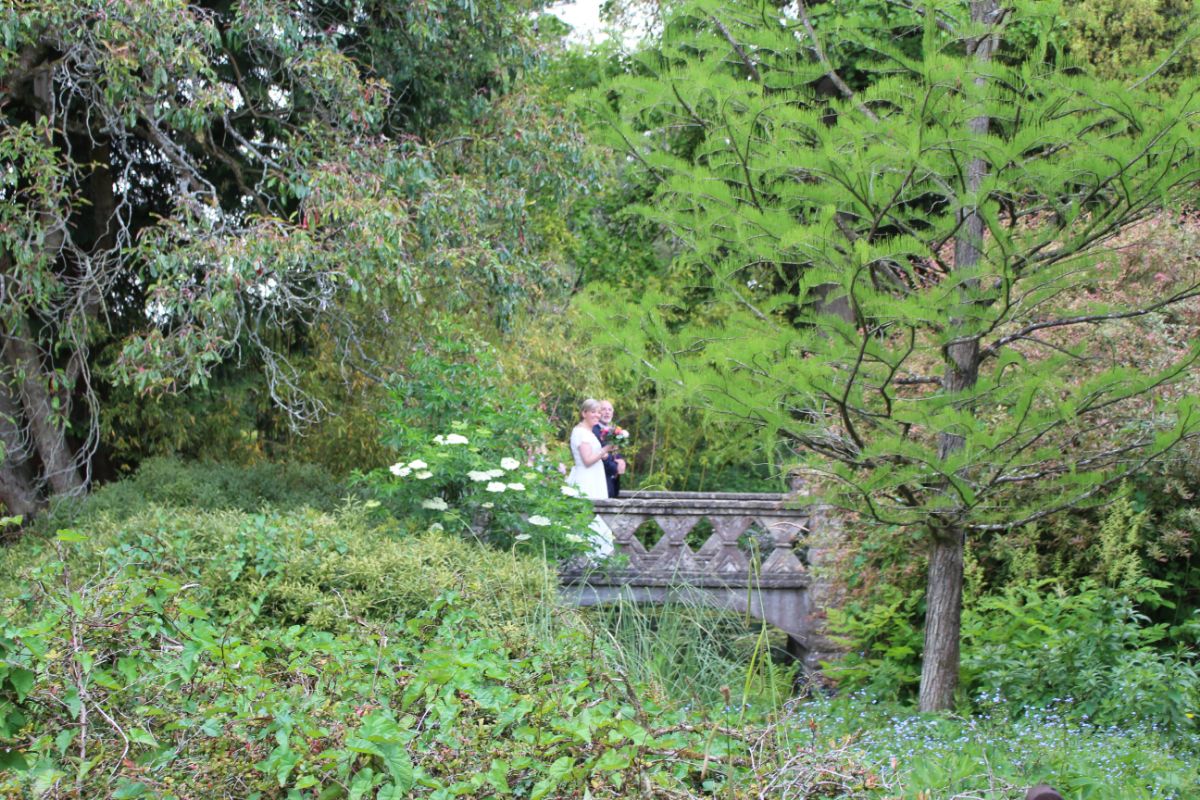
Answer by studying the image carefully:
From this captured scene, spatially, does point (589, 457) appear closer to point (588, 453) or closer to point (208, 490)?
point (588, 453)

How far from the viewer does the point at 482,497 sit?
24.9ft

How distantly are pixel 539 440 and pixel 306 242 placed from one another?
2.25 m

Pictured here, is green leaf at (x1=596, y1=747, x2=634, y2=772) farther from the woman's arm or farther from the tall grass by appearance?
the woman's arm

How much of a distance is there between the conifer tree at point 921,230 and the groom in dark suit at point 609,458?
390 centimetres

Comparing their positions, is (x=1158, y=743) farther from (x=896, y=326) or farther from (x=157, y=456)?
(x=157, y=456)

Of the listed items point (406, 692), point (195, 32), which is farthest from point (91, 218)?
point (406, 692)

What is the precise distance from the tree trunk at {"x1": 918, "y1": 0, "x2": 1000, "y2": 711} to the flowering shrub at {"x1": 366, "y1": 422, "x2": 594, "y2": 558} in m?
2.57

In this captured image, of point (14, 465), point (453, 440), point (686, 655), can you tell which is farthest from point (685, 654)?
point (14, 465)

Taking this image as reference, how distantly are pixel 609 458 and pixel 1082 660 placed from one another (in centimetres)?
541

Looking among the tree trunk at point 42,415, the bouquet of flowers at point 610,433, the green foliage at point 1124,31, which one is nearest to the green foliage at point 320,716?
the tree trunk at point 42,415

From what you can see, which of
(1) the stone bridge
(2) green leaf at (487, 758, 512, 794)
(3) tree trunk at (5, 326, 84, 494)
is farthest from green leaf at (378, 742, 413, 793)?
(3) tree trunk at (5, 326, 84, 494)

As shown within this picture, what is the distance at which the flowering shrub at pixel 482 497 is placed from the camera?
24.5 ft

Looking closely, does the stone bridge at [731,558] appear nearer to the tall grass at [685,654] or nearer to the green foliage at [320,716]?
the tall grass at [685,654]

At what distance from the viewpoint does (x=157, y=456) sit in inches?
377
